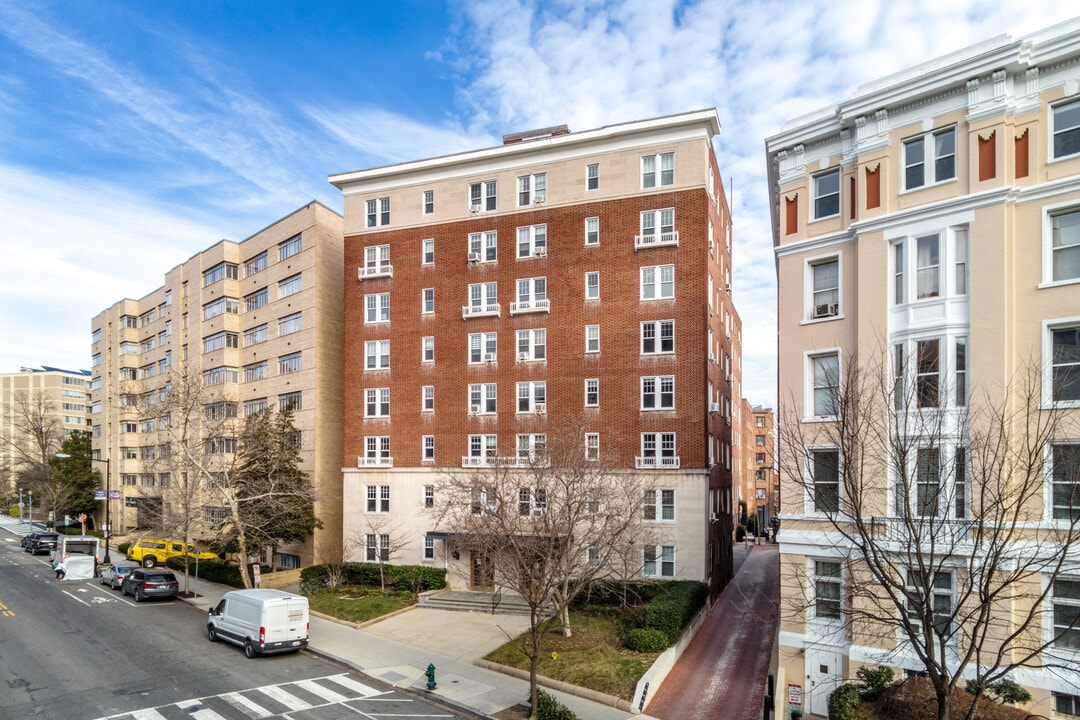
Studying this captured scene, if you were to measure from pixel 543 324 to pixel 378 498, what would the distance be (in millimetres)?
13937

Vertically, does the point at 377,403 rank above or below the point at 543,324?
below

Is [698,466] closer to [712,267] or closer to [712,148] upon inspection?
[712,267]

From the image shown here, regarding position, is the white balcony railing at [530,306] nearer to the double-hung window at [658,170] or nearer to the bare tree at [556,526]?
the double-hung window at [658,170]

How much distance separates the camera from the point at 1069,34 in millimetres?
16250

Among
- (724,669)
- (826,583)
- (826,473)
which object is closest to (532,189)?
(826,473)

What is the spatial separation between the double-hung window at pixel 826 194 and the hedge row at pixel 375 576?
2498 centimetres

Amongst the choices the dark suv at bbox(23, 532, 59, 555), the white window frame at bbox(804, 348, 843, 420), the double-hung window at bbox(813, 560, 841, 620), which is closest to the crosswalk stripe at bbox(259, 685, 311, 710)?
the double-hung window at bbox(813, 560, 841, 620)

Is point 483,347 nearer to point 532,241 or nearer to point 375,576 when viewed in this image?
point 532,241

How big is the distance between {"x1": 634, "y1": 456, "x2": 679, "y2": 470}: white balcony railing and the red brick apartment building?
9 centimetres

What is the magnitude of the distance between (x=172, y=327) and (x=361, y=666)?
47.4 meters

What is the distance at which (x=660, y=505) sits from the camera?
103 ft

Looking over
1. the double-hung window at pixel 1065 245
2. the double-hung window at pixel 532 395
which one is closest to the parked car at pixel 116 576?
the double-hung window at pixel 532 395

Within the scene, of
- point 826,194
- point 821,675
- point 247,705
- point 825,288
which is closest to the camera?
point 247,705

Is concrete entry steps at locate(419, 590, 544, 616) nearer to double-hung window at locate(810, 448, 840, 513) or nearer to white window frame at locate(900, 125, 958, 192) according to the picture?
double-hung window at locate(810, 448, 840, 513)
